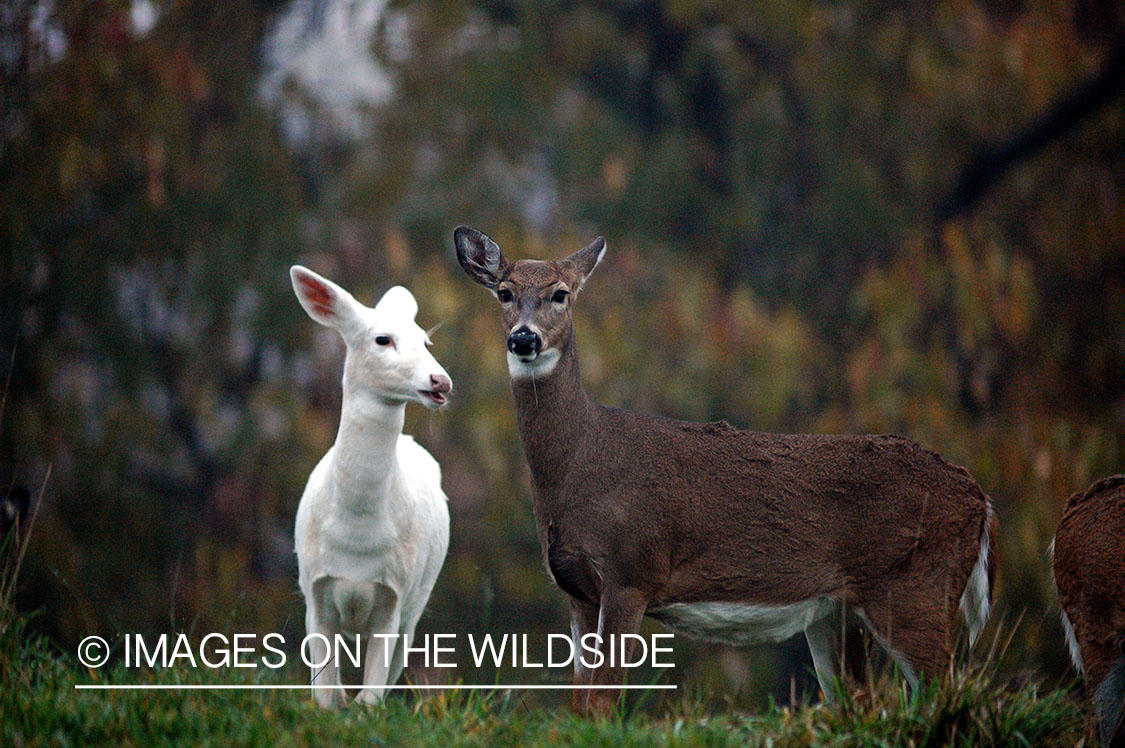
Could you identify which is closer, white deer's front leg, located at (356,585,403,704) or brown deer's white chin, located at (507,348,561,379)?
brown deer's white chin, located at (507,348,561,379)

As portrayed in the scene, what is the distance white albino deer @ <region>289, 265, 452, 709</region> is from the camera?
5711 mm

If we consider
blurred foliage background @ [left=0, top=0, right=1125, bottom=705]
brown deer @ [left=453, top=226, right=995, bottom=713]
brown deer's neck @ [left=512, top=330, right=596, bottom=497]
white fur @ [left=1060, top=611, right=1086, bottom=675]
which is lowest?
white fur @ [left=1060, top=611, right=1086, bottom=675]

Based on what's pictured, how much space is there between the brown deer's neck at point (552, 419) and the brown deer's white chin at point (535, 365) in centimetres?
3

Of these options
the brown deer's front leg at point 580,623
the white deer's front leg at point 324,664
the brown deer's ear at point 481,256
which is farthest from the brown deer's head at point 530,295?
the white deer's front leg at point 324,664

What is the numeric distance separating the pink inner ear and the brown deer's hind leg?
8.34 feet

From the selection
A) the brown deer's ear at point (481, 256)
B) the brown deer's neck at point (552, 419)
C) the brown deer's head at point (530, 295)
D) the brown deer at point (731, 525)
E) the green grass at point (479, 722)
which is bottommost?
the green grass at point (479, 722)

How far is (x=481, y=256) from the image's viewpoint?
5.84 meters

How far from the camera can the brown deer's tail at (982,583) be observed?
564 cm

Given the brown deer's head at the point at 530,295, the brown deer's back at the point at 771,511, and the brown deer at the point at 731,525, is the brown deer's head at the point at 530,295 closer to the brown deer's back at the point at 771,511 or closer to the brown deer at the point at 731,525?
the brown deer at the point at 731,525

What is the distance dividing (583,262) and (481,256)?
0.43 meters

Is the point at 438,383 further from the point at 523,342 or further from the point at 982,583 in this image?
the point at 982,583

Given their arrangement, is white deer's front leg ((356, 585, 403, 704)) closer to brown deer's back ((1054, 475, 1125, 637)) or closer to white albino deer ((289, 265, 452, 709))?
white albino deer ((289, 265, 452, 709))

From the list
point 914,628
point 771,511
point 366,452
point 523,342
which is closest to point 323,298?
point 366,452

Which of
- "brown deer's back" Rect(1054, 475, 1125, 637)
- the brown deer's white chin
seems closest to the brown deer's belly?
"brown deer's back" Rect(1054, 475, 1125, 637)
